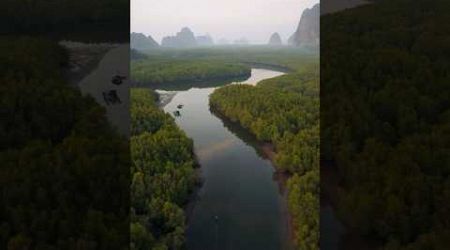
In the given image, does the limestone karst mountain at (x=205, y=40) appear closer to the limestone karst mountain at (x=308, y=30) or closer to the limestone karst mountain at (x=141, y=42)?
the limestone karst mountain at (x=141, y=42)

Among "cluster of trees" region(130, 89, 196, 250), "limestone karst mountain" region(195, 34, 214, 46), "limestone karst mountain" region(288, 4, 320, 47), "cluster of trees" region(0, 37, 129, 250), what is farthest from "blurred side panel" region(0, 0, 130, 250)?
"limestone karst mountain" region(288, 4, 320, 47)

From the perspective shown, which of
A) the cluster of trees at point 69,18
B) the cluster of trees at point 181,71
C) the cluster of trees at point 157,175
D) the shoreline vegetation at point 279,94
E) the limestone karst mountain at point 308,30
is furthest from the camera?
the cluster of trees at point 69,18

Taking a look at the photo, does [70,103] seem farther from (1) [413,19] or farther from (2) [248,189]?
(1) [413,19]

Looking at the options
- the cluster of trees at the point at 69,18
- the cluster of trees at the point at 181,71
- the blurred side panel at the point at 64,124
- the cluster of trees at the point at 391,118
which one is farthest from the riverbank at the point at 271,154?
the cluster of trees at the point at 69,18

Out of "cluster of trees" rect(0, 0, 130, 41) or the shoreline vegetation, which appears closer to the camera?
the shoreline vegetation

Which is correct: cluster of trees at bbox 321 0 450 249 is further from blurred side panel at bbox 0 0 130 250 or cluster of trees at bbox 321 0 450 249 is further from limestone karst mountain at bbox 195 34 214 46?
blurred side panel at bbox 0 0 130 250

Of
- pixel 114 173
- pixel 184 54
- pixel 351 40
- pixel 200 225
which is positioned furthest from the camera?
pixel 351 40

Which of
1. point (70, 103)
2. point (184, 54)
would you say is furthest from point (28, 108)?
point (184, 54)
